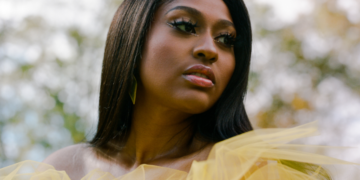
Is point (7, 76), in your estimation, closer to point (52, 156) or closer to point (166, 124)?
point (52, 156)

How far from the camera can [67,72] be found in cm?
760

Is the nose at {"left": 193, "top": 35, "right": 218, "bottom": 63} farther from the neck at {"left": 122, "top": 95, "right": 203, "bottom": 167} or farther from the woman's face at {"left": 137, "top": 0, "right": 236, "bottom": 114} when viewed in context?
the neck at {"left": 122, "top": 95, "right": 203, "bottom": 167}

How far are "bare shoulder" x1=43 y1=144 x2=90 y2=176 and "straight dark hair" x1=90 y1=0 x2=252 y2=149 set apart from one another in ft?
0.47

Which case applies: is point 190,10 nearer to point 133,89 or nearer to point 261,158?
point 133,89

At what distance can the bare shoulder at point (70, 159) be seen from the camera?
6.16ft

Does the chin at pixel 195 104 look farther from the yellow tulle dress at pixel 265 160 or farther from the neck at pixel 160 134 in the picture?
the yellow tulle dress at pixel 265 160

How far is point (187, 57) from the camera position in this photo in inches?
57.9

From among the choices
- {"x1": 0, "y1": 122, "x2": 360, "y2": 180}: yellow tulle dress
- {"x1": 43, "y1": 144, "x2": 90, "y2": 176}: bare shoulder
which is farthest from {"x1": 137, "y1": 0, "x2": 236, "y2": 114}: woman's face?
{"x1": 43, "y1": 144, "x2": 90, "y2": 176}: bare shoulder

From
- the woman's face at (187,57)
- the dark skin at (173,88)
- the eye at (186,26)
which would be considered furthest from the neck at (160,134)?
the eye at (186,26)

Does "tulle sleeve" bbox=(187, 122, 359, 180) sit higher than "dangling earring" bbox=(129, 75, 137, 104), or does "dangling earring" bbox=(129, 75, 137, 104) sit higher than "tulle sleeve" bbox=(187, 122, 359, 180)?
"dangling earring" bbox=(129, 75, 137, 104)

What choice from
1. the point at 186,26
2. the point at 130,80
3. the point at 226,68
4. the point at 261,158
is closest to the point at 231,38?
the point at 226,68

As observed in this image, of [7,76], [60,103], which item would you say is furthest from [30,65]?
[60,103]

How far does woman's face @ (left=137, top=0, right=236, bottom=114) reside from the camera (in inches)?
57.5

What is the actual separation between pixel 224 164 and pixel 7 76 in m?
7.56
